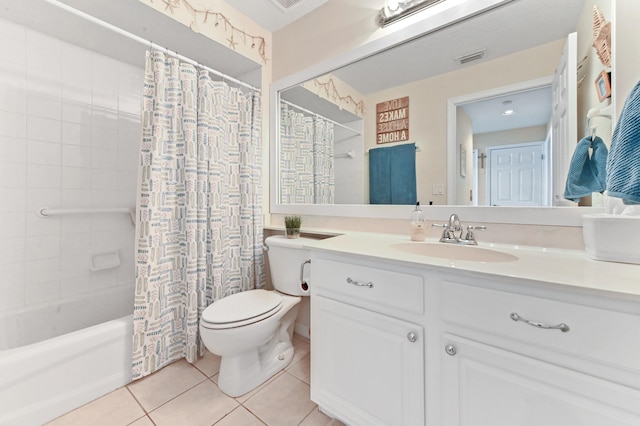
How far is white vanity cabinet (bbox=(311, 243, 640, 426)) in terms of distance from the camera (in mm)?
625

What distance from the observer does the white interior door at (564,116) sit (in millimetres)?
1055

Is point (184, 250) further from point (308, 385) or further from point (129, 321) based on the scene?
point (308, 385)

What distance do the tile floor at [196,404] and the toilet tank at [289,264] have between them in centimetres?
49

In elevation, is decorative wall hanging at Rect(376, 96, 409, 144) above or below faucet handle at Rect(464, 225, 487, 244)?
above

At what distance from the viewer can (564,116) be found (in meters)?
1.08

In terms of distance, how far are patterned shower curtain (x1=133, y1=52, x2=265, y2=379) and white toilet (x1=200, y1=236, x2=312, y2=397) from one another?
290 millimetres

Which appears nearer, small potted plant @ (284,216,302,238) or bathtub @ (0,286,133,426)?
bathtub @ (0,286,133,426)

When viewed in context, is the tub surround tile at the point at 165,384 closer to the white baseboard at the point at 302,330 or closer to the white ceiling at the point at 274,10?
the white baseboard at the point at 302,330

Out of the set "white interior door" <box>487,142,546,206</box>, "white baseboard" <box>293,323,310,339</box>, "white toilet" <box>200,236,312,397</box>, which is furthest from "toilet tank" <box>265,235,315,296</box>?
"white interior door" <box>487,142,546,206</box>

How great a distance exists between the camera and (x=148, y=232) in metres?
1.44

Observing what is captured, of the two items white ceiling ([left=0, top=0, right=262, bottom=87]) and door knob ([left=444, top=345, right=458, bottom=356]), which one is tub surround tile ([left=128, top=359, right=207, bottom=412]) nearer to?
door knob ([left=444, top=345, right=458, bottom=356])

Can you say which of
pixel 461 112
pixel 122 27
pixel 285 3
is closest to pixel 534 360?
pixel 461 112

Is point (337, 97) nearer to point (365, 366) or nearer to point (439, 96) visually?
point (439, 96)

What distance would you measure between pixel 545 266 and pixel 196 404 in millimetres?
1616
